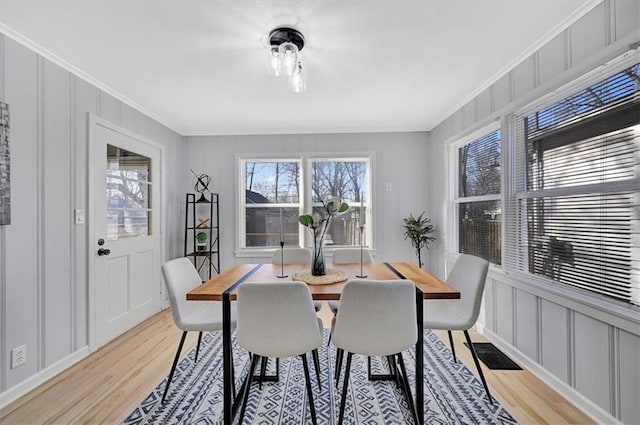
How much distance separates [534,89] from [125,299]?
4054mm

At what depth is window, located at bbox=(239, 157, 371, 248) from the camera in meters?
4.10

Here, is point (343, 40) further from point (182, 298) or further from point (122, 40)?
point (182, 298)

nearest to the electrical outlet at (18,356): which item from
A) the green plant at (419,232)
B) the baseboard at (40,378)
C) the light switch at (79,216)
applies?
the baseboard at (40,378)

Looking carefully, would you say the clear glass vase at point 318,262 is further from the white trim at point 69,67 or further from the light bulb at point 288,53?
the white trim at point 69,67

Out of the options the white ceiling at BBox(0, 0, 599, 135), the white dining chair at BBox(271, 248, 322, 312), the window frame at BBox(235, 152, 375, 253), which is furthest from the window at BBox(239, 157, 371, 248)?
the white dining chair at BBox(271, 248, 322, 312)

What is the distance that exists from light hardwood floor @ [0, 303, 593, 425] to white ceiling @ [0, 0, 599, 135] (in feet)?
7.70

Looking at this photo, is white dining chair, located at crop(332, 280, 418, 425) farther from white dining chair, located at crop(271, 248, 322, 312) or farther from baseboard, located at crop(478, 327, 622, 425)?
white dining chair, located at crop(271, 248, 322, 312)

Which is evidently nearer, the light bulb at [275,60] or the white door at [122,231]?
the light bulb at [275,60]

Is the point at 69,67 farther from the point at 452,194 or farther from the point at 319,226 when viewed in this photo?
the point at 452,194

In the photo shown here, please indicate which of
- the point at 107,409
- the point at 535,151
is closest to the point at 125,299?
the point at 107,409

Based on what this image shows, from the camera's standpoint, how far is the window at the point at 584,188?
1513mm

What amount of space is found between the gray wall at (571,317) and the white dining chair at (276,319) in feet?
5.22

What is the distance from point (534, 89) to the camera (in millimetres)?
2070

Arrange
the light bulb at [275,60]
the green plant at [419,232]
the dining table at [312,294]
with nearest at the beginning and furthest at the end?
the dining table at [312,294]
the light bulb at [275,60]
the green plant at [419,232]
